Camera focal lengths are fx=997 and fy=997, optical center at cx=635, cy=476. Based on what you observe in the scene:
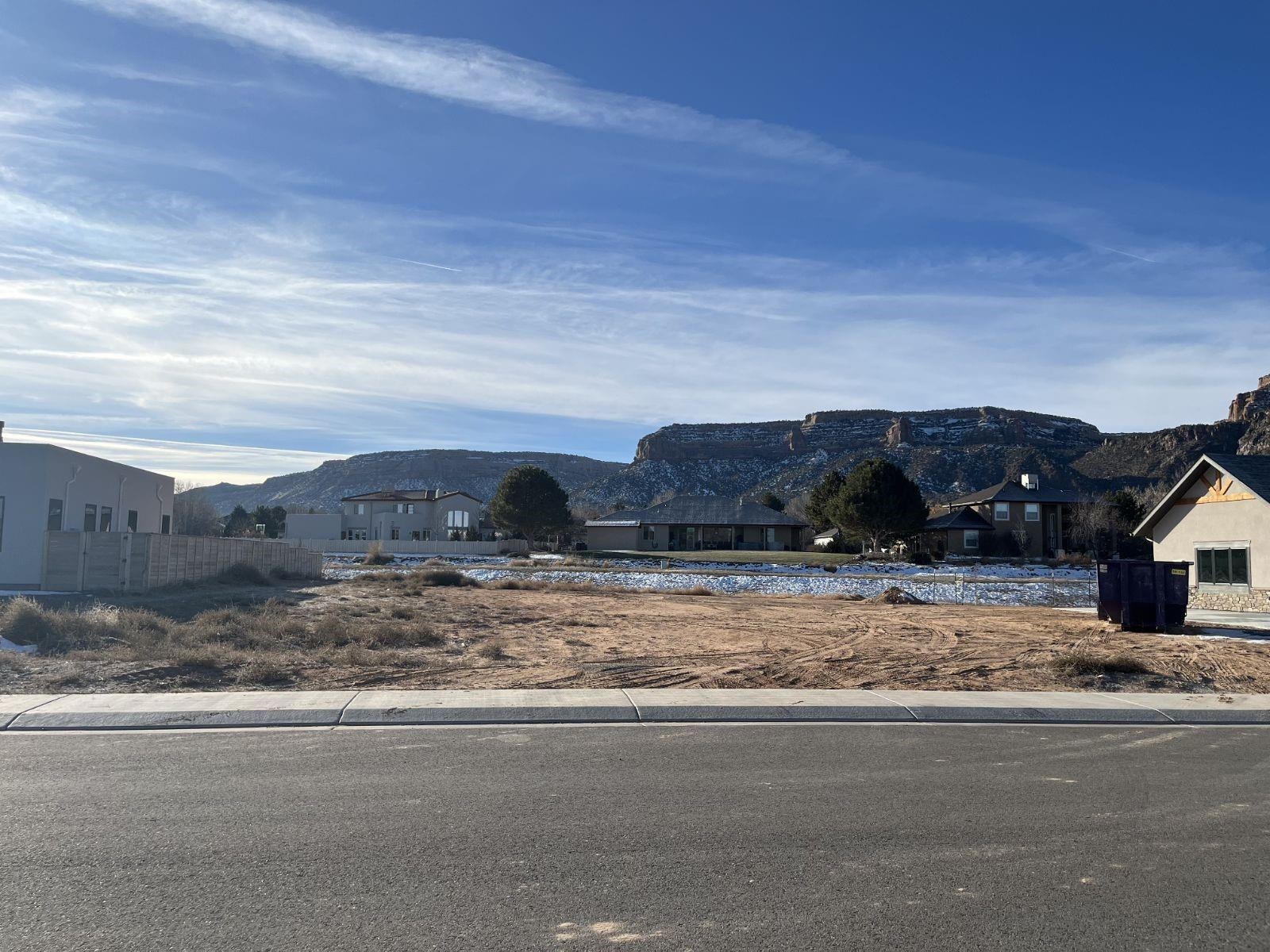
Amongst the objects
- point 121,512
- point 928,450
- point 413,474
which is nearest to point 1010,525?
point 928,450

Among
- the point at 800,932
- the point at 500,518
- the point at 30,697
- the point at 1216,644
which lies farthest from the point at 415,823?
the point at 500,518

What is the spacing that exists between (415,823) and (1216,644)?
18605 mm

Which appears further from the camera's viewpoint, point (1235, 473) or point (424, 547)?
point (424, 547)

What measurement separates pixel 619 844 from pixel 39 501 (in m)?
Result: 32.8

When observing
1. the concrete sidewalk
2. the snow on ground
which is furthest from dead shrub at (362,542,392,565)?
the concrete sidewalk

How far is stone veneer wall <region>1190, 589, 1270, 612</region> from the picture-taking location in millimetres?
28281

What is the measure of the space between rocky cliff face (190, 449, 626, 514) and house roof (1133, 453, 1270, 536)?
460 ft

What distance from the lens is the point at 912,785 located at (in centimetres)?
800

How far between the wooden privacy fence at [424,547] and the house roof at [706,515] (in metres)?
11.5

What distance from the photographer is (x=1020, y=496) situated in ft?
252

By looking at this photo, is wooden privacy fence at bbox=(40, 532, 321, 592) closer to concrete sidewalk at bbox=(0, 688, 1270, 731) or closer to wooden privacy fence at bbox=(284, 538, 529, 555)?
concrete sidewalk at bbox=(0, 688, 1270, 731)

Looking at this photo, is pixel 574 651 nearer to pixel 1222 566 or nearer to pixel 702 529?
pixel 1222 566

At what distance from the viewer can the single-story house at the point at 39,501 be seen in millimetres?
32000

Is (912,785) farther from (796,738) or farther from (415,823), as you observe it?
(415,823)
